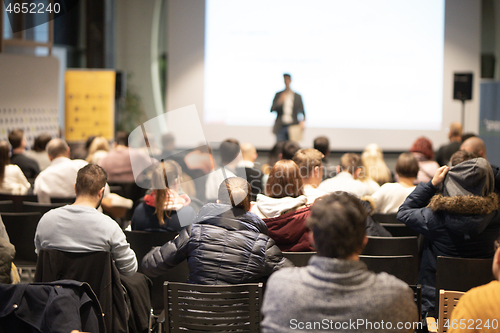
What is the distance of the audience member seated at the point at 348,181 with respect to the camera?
3.70 m

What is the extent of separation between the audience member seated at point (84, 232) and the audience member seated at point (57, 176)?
1.96 m

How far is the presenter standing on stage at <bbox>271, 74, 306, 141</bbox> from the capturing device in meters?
7.14

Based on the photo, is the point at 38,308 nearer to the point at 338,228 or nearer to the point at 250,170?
the point at 338,228

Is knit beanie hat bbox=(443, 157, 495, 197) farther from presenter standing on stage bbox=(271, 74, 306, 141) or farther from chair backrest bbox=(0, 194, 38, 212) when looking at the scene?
presenter standing on stage bbox=(271, 74, 306, 141)

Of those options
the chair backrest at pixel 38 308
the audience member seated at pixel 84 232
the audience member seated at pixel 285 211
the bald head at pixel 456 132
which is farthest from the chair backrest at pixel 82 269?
the bald head at pixel 456 132

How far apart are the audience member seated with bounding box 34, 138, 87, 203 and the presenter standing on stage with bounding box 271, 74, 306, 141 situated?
3.65 metres

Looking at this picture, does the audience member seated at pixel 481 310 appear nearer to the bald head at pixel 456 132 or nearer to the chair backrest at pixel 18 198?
the chair backrest at pixel 18 198

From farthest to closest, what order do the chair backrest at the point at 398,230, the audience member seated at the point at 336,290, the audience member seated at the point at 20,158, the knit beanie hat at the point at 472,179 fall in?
the audience member seated at the point at 20,158
the chair backrest at the point at 398,230
the knit beanie hat at the point at 472,179
the audience member seated at the point at 336,290

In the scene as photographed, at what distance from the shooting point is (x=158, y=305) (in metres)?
2.81

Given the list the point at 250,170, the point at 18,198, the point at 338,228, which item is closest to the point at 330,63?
the point at 250,170

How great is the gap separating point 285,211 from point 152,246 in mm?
853

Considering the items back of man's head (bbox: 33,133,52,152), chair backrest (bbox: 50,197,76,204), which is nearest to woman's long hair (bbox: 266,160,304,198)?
chair backrest (bbox: 50,197,76,204)

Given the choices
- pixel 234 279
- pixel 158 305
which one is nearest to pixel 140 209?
pixel 158 305

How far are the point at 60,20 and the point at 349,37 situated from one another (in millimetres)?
5305
